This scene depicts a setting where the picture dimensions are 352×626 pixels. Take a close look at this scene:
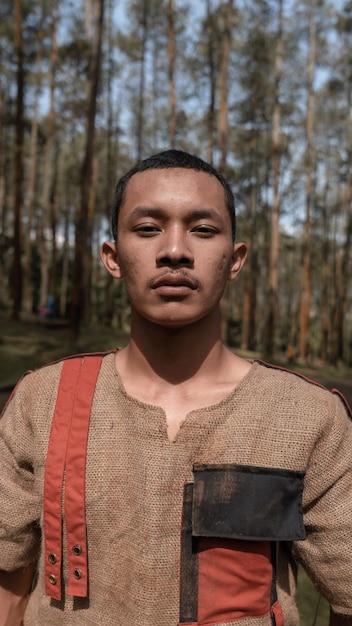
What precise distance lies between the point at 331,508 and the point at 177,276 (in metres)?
0.72

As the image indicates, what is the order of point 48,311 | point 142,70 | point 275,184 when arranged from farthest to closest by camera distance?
point 142,70, point 48,311, point 275,184

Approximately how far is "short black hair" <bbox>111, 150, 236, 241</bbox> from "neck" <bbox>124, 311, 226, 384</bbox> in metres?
0.30

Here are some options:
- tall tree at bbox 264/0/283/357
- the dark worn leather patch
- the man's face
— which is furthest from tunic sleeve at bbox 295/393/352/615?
tall tree at bbox 264/0/283/357

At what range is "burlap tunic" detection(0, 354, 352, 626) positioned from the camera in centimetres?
132

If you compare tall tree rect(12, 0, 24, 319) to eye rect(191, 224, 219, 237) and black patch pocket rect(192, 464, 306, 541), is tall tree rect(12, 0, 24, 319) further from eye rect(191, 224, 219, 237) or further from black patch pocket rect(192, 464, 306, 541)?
black patch pocket rect(192, 464, 306, 541)

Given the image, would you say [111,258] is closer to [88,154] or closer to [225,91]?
[88,154]

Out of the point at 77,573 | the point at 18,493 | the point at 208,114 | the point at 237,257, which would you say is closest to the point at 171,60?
the point at 208,114

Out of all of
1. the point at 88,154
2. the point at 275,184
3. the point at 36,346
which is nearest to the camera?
the point at 88,154

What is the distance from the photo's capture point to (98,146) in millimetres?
22438

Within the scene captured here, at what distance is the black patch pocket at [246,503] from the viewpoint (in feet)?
4.24

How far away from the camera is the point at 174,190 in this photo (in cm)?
141

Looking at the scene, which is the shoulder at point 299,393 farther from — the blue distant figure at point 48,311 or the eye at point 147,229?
the blue distant figure at point 48,311

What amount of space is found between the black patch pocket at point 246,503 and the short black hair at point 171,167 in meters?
0.70

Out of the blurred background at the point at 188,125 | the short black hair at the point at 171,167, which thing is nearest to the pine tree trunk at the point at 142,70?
the blurred background at the point at 188,125
